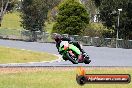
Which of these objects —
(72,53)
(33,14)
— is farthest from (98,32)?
(72,53)

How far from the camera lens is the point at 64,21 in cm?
5166

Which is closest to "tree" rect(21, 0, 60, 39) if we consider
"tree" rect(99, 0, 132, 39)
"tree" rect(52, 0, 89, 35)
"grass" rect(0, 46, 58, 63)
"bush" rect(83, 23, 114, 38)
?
"bush" rect(83, 23, 114, 38)

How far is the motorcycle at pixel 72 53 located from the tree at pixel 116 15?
59517 mm

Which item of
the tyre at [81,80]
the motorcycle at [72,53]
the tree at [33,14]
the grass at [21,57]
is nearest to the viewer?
the tyre at [81,80]

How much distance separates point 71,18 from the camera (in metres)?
46.0

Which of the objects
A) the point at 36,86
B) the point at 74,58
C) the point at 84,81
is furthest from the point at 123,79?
the point at 36,86

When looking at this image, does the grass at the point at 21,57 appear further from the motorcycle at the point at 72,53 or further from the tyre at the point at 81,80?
the tyre at the point at 81,80

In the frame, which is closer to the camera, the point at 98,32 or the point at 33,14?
the point at 98,32

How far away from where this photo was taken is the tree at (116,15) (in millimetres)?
68375

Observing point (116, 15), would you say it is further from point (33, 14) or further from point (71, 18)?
point (71, 18)

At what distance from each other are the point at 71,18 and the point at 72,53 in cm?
3727

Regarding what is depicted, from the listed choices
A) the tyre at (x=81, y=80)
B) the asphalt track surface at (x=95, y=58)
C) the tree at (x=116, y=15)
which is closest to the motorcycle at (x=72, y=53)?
the tyre at (x=81, y=80)

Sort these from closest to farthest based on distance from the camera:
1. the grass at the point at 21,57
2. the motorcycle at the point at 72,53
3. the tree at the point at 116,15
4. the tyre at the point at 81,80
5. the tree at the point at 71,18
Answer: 1. the tyre at the point at 81,80
2. the motorcycle at the point at 72,53
3. the grass at the point at 21,57
4. the tree at the point at 71,18
5. the tree at the point at 116,15

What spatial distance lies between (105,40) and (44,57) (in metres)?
27.1
